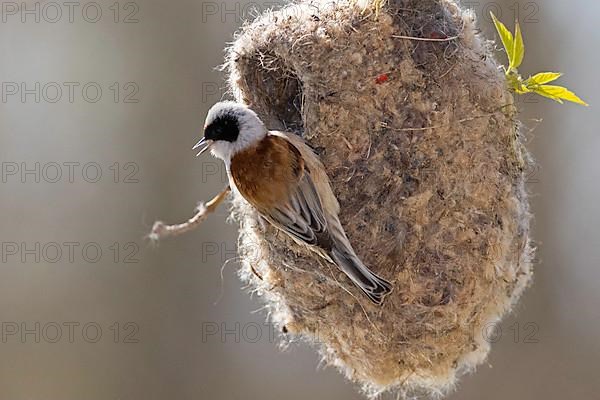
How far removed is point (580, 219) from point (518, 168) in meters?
1.70

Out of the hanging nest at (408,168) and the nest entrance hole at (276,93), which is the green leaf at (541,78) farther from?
the nest entrance hole at (276,93)

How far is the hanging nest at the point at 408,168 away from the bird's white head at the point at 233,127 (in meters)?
0.14

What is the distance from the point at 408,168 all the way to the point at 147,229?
82.2 inches

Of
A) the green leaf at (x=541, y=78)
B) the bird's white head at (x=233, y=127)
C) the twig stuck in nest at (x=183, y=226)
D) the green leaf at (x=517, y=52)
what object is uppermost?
the bird's white head at (x=233, y=127)

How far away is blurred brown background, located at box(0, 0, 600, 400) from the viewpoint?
3650 millimetres

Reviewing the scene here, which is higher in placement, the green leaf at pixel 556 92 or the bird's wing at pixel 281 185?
the bird's wing at pixel 281 185

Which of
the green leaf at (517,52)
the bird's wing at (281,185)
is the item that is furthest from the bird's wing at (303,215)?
the green leaf at (517,52)

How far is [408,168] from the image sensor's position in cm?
201

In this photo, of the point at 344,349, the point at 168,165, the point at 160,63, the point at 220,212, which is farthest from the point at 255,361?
the point at 344,349

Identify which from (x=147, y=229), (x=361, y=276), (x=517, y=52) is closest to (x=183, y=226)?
(x=361, y=276)

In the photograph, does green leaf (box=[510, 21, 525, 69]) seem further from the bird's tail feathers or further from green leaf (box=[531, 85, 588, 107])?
the bird's tail feathers

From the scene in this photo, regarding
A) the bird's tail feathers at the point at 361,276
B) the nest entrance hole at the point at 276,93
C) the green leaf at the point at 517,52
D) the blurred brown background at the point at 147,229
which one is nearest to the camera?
the bird's tail feathers at the point at 361,276

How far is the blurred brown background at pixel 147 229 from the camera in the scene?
365 cm

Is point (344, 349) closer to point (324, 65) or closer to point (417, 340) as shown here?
point (417, 340)
